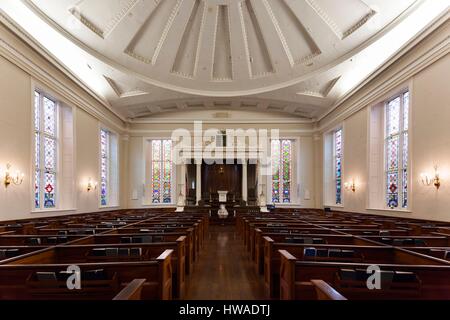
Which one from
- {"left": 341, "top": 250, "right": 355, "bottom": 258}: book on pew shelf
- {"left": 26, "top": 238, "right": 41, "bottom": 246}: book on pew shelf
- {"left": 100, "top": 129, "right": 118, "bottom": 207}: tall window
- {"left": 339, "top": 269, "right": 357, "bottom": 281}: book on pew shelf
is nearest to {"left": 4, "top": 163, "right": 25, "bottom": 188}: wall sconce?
{"left": 26, "top": 238, "right": 41, "bottom": 246}: book on pew shelf

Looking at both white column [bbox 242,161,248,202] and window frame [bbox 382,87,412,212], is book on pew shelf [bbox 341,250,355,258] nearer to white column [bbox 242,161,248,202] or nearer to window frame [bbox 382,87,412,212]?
window frame [bbox 382,87,412,212]

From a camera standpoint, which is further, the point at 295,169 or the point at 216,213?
the point at 295,169

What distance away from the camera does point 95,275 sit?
2.53 metres

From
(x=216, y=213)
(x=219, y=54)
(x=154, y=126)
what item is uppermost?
(x=219, y=54)

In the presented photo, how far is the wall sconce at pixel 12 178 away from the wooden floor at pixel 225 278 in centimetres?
458

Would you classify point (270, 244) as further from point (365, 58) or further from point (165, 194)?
point (165, 194)

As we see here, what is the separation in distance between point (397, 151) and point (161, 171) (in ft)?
36.1

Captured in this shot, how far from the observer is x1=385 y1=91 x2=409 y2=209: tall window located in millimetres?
9031

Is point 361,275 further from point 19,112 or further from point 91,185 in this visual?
point 91,185

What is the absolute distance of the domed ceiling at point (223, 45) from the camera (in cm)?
936

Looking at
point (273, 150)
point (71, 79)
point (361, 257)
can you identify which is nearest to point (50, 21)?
point (71, 79)
